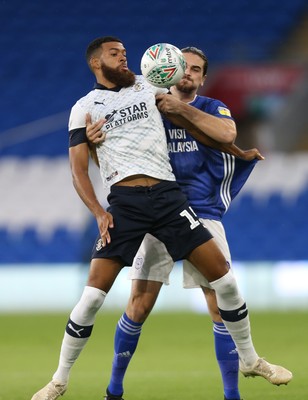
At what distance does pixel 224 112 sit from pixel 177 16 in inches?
430

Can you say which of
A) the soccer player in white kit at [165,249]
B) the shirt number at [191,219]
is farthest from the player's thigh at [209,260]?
the soccer player in white kit at [165,249]

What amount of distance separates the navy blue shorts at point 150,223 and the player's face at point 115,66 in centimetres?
63

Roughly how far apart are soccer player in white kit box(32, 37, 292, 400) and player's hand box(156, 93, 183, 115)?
0.05 metres

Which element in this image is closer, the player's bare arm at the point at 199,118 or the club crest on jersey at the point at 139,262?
the player's bare arm at the point at 199,118

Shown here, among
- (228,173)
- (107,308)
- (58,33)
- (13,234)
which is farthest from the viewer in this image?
(58,33)

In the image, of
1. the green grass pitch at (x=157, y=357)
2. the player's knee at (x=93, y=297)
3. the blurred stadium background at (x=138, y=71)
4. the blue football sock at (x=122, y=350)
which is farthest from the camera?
the blurred stadium background at (x=138, y=71)

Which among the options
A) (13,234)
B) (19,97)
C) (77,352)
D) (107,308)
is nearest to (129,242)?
(77,352)

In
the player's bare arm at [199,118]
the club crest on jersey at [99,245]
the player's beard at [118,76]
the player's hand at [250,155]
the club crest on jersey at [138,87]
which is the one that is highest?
the player's beard at [118,76]

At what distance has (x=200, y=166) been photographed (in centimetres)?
608

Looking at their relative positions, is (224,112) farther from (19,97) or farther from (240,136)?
(19,97)

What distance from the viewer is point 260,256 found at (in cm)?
Result: 1552

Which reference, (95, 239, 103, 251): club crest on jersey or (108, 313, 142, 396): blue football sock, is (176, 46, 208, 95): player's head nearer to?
(95, 239, 103, 251): club crest on jersey

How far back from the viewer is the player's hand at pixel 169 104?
5738 mm

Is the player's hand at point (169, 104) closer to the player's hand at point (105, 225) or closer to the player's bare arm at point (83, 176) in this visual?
the player's bare arm at point (83, 176)
